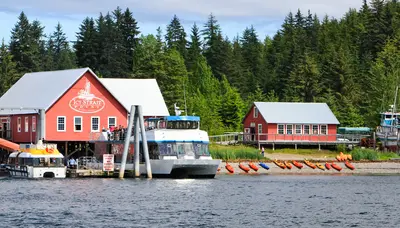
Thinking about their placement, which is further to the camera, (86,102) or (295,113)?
(295,113)

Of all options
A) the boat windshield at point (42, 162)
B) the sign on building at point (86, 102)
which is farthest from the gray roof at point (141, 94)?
the boat windshield at point (42, 162)

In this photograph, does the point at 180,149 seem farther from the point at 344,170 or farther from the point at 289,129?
the point at 289,129

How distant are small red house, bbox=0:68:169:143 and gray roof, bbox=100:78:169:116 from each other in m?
1.56

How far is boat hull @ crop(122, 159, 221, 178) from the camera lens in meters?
68.6

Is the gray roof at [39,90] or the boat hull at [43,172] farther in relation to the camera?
the gray roof at [39,90]

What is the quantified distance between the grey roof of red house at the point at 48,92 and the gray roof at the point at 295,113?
1579 centimetres

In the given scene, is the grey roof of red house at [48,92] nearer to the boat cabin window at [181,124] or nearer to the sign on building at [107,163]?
the sign on building at [107,163]

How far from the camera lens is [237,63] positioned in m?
166

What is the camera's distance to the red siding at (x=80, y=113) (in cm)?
8181

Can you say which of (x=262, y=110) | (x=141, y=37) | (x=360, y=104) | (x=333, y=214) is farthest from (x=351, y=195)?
(x=141, y=37)

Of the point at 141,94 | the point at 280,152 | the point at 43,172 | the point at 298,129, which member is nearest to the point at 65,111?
the point at 141,94

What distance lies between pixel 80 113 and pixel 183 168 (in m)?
17.2

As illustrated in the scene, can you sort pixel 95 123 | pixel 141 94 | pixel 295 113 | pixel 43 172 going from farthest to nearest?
pixel 295 113, pixel 141 94, pixel 95 123, pixel 43 172

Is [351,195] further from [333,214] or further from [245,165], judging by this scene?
[245,165]
